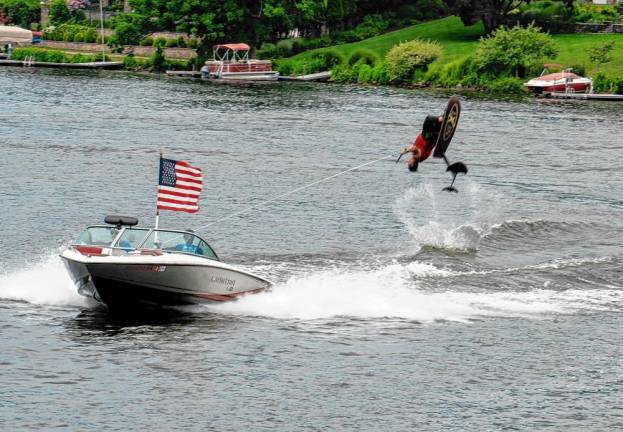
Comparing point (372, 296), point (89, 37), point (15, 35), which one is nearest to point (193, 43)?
point (89, 37)

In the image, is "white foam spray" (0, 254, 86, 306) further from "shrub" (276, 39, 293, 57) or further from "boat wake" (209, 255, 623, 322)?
"shrub" (276, 39, 293, 57)

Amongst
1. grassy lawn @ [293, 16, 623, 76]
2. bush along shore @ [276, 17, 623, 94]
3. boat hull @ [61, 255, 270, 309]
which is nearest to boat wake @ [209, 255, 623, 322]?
boat hull @ [61, 255, 270, 309]

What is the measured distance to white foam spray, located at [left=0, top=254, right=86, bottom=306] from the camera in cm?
4562

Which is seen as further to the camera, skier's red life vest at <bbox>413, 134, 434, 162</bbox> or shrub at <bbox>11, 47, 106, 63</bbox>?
shrub at <bbox>11, 47, 106, 63</bbox>

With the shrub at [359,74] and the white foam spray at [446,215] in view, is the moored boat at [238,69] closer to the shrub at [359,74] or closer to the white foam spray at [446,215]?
the shrub at [359,74]

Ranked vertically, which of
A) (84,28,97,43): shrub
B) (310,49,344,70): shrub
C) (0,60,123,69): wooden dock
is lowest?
(0,60,123,69): wooden dock

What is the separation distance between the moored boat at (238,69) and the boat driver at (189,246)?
342 feet

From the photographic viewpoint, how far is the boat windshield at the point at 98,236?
43281 millimetres

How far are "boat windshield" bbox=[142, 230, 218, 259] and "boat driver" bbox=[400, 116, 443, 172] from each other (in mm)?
8714

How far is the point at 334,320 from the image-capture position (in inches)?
1753

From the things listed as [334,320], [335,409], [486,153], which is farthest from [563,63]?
[335,409]

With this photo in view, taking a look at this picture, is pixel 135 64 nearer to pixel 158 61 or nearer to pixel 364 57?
pixel 158 61

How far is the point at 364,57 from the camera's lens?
5842 inches

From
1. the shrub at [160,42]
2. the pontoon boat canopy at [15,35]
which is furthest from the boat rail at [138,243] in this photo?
the pontoon boat canopy at [15,35]
